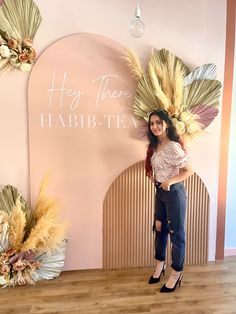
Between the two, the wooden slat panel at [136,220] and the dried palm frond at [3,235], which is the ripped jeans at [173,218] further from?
the dried palm frond at [3,235]

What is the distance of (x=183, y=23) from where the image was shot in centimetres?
247

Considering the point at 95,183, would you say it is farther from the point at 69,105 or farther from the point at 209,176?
the point at 209,176

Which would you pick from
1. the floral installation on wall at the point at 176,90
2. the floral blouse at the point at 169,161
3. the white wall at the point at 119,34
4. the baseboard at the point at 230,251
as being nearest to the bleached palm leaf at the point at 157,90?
the floral installation on wall at the point at 176,90

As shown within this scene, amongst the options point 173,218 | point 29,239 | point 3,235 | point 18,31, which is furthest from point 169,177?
point 18,31

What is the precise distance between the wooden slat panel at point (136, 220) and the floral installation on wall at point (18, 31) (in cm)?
111

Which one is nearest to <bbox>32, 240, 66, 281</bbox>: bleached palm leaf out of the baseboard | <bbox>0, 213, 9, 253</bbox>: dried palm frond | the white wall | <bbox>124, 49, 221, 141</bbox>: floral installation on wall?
<bbox>0, 213, 9, 253</bbox>: dried palm frond

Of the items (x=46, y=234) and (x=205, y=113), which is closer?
(x=46, y=234)

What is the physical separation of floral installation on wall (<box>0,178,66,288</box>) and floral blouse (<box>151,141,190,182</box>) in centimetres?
79

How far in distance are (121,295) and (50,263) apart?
0.57 metres

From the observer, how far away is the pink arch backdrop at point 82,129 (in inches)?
93.1

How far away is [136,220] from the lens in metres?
2.59

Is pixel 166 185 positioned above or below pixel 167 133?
below

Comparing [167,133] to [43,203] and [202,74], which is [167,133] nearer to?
[202,74]

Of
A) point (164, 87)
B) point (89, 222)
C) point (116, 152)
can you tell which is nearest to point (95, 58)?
point (164, 87)
